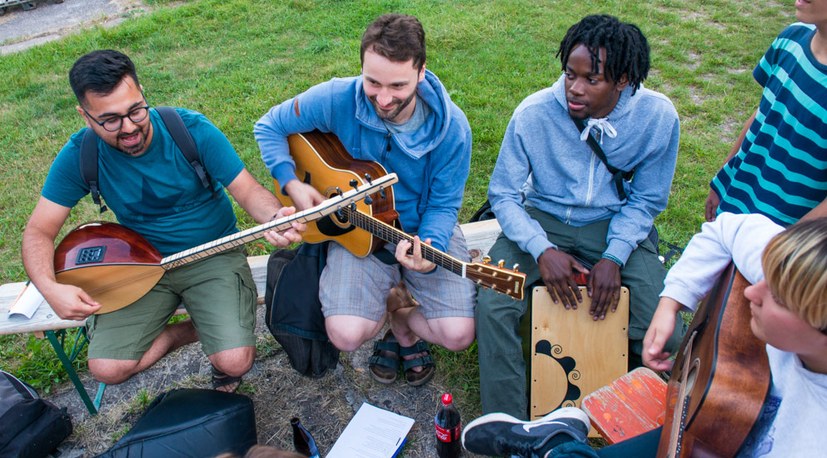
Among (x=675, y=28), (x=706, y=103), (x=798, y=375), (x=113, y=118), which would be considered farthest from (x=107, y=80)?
(x=675, y=28)

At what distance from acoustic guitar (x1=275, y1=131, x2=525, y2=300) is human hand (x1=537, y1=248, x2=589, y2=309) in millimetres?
215

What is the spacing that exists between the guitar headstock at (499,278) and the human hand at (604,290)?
34cm

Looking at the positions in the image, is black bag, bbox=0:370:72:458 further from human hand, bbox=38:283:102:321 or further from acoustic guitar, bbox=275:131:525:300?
acoustic guitar, bbox=275:131:525:300

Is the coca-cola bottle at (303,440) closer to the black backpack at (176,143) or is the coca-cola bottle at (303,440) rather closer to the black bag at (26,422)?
the black bag at (26,422)

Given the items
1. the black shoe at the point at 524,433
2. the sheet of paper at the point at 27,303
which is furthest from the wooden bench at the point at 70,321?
the black shoe at the point at 524,433

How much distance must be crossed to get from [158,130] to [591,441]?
2.53 m

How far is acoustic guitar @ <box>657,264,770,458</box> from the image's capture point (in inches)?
62.1

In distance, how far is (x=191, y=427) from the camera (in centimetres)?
251

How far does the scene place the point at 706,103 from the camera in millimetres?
5285

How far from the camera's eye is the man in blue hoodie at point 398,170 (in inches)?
104

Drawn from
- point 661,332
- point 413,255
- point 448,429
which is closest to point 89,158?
point 413,255

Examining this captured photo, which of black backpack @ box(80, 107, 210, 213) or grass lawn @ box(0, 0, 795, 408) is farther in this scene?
grass lawn @ box(0, 0, 795, 408)

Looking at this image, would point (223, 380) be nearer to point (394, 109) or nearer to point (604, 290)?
point (394, 109)

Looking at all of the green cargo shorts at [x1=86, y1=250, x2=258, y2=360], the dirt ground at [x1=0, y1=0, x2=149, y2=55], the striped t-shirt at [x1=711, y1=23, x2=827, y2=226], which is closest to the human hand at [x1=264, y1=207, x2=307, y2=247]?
the green cargo shorts at [x1=86, y1=250, x2=258, y2=360]
